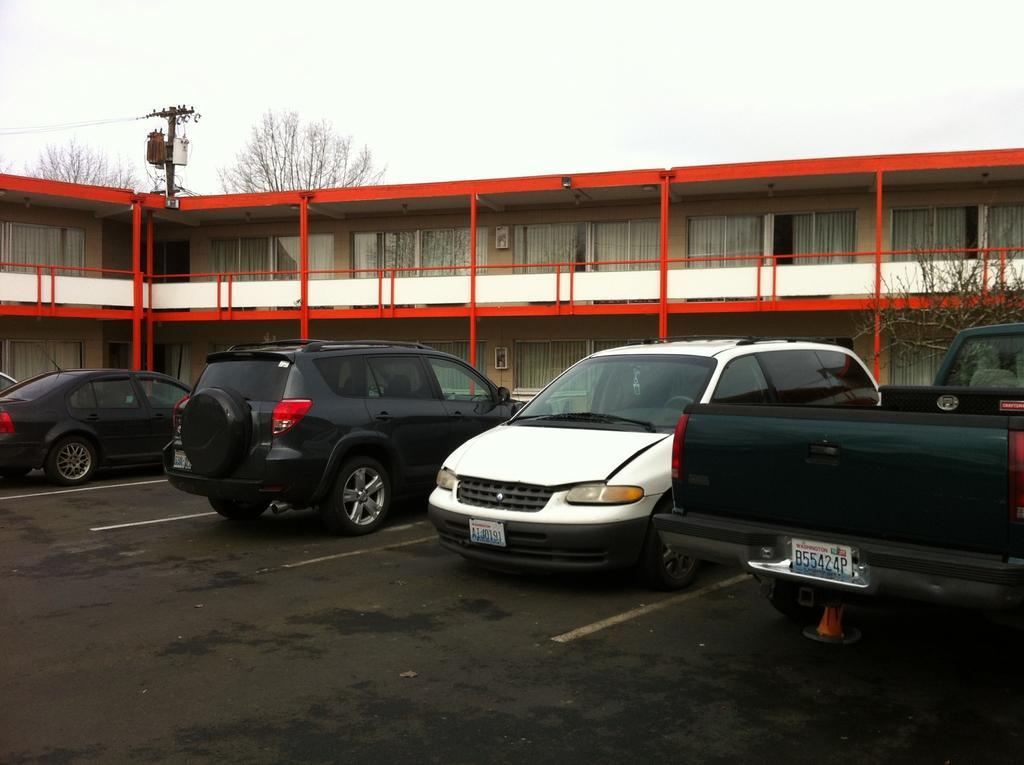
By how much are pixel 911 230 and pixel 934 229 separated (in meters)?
0.47

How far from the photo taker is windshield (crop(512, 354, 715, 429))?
21.8ft

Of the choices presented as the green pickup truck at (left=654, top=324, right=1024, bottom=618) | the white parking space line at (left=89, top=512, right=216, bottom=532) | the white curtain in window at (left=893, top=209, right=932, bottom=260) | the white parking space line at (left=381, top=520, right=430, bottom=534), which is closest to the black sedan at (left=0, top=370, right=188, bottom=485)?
the white parking space line at (left=89, top=512, right=216, bottom=532)

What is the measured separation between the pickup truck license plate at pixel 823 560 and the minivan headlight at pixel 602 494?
5.35 ft

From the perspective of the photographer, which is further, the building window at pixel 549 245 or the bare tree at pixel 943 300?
the building window at pixel 549 245

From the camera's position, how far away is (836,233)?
20609 mm

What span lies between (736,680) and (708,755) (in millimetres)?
935

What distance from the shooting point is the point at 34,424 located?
11.1m

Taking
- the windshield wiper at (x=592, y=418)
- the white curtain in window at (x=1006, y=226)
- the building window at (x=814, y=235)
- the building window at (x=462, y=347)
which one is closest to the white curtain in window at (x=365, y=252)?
the building window at (x=462, y=347)

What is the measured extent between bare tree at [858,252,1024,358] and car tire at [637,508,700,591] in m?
9.86

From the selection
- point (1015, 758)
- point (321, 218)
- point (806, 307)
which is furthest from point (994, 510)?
point (321, 218)

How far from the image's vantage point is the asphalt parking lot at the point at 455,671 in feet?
12.5

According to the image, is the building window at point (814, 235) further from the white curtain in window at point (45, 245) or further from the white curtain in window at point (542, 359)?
the white curtain in window at point (45, 245)

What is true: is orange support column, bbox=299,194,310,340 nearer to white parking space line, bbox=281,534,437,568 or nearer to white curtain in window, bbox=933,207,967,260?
white curtain in window, bbox=933,207,967,260

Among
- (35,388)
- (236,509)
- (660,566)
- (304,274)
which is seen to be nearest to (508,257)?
(304,274)
